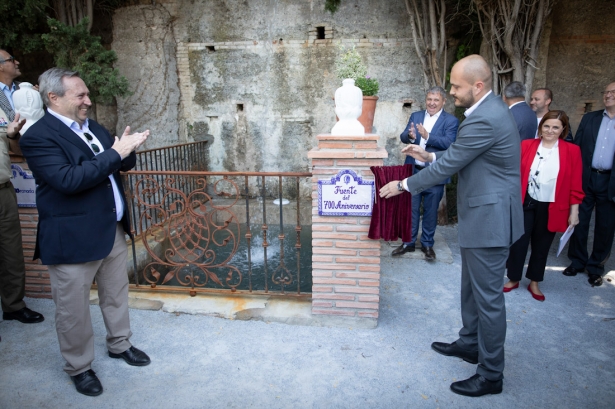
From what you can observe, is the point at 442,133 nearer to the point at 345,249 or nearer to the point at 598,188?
the point at 598,188

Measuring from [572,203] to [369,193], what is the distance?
214cm

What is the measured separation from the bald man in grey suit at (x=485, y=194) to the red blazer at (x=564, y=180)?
1.53 m

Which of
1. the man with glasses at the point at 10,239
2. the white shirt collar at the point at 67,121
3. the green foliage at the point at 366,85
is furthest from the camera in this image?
the green foliage at the point at 366,85

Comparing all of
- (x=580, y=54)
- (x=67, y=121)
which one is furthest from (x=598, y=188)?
(x=67, y=121)

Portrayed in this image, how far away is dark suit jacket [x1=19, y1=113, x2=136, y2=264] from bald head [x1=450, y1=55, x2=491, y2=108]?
7.38 feet

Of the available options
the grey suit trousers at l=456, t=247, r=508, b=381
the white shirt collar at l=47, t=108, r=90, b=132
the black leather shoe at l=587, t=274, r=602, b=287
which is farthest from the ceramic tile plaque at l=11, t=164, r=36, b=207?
the black leather shoe at l=587, t=274, r=602, b=287

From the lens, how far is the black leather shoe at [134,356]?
299 centimetres

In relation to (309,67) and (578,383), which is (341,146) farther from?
(309,67)

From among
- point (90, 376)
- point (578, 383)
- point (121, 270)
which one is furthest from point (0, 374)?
point (578, 383)

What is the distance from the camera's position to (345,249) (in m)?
3.38

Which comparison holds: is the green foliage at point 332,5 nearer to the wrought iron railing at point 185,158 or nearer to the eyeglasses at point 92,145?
the wrought iron railing at point 185,158

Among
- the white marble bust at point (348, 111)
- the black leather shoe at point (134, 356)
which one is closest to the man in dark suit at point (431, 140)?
the white marble bust at point (348, 111)

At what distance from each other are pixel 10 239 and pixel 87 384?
1.65 metres

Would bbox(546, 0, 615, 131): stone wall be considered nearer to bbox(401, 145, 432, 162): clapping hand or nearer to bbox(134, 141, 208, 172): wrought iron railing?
bbox(401, 145, 432, 162): clapping hand
